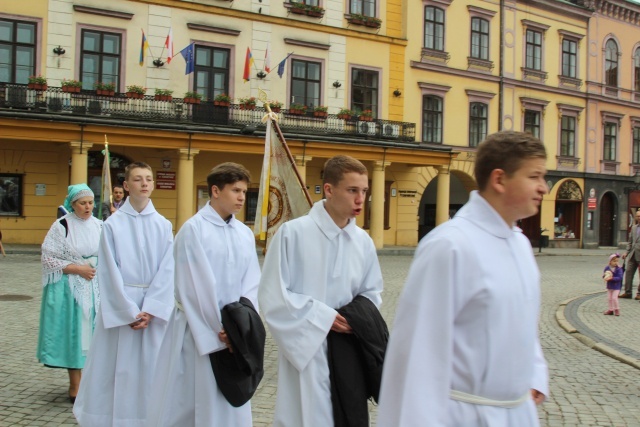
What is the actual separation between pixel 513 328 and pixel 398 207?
28.8 metres

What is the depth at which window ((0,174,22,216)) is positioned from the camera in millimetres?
23375

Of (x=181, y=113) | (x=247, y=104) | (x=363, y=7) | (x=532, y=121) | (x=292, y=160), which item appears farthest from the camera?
(x=532, y=121)

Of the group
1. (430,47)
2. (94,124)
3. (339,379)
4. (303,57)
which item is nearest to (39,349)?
(339,379)

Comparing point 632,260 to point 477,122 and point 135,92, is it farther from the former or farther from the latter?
point 477,122

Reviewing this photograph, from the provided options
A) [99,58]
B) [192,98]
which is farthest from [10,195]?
[192,98]

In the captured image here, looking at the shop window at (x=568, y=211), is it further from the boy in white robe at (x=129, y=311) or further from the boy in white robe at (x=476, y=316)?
the boy in white robe at (x=476, y=316)

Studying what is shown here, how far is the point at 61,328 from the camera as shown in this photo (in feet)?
20.5

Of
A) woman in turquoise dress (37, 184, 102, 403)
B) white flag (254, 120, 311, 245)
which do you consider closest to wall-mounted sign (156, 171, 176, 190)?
woman in turquoise dress (37, 184, 102, 403)

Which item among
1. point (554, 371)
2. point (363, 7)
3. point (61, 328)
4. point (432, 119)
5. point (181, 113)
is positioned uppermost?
point (363, 7)

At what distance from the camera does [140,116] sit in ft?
78.8

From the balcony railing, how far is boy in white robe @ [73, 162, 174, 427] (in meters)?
18.6

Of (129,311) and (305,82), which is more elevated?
(305,82)

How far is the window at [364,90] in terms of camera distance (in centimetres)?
2958

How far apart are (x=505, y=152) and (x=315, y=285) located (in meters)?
1.73
